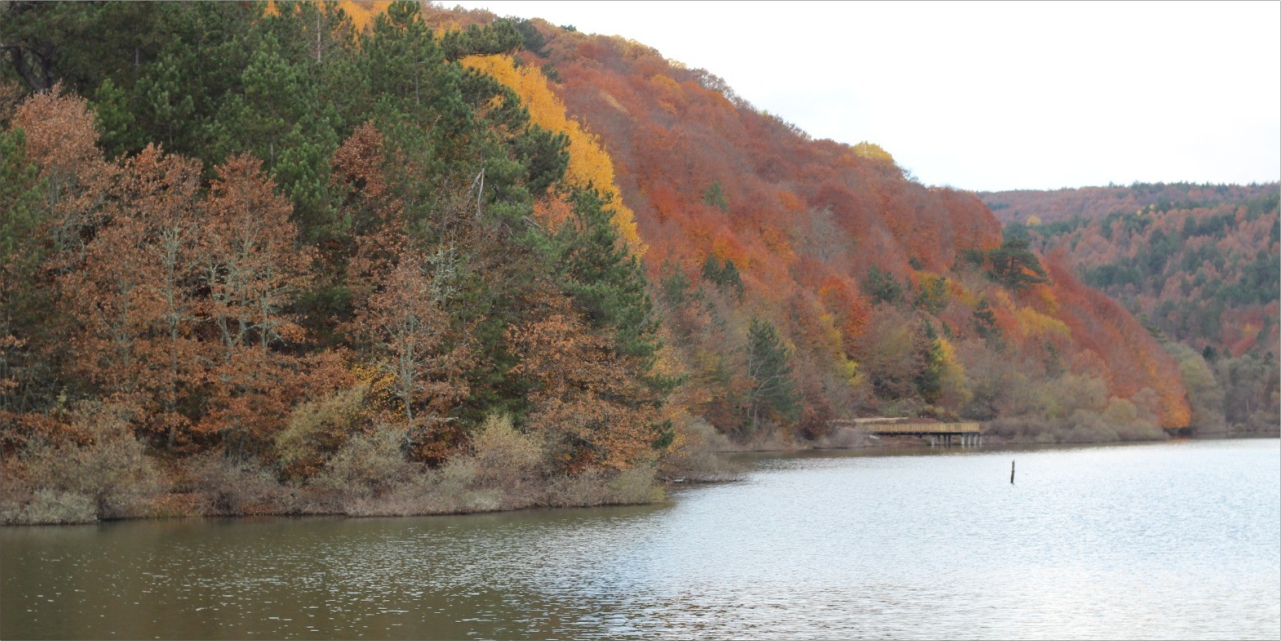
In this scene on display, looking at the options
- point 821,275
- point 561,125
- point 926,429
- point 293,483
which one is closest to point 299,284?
point 293,483

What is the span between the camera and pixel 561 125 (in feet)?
232

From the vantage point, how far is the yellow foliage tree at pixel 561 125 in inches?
2648

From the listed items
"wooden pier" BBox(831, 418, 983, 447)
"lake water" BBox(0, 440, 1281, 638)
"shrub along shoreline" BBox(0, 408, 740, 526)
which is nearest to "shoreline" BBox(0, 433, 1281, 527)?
"shrub along shoreline" BBox(0, 408, 740, 526)

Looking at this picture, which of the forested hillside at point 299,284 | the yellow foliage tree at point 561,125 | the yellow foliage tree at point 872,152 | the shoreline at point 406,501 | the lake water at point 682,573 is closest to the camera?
the lake water at point 682,573

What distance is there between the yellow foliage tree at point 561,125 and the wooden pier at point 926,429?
38.3 m

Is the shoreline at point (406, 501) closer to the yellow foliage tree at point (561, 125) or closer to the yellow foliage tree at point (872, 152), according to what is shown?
the yellow foliage tree at point (561, 125)

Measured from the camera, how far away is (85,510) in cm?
3800

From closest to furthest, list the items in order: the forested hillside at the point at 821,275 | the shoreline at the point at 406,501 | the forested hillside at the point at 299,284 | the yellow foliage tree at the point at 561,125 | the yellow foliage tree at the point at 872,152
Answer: the forested hillside at the point at 299,284 < the shoreline at the point at 406,501 < the yellow foliage tree at the point at 561,125 < the forested hillside at the point at 821,275 < the yellow foliage tree at the point at 872,152

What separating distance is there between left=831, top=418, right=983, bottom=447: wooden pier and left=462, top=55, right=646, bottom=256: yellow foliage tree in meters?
38.3

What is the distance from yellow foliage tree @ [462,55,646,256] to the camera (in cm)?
6725

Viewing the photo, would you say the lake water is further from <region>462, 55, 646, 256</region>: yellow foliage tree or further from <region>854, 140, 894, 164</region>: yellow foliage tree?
<region>854, 140, 894, 164</region>: yellow foliage tree

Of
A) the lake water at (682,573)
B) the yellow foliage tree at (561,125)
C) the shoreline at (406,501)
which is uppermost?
the yellow foliage tree at (561,125)

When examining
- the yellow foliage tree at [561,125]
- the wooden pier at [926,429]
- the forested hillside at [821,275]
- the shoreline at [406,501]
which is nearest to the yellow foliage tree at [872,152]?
the forested hillside at [821,275]

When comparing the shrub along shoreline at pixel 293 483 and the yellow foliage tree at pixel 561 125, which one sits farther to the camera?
the yellow foliage tree at pixel 561 125
